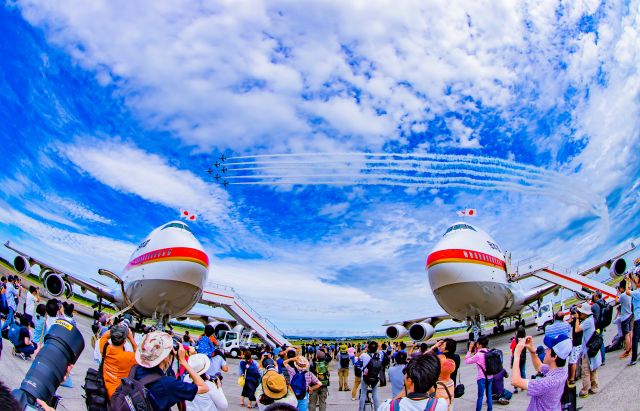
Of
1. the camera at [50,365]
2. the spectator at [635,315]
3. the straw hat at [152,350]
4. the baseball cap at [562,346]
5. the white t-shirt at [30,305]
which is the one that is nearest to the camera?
the camera at [50,365]

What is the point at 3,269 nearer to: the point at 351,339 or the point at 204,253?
the point at 204,253

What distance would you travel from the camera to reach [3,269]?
33.8 metres

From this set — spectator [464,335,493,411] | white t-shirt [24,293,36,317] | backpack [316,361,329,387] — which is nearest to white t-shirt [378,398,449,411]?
spectator [464,335,493,411]

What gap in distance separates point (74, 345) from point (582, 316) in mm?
7462

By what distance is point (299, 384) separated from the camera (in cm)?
672

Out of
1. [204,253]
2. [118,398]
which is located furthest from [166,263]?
[118,398]

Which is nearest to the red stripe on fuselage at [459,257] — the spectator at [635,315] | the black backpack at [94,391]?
the spectator at [635,315]

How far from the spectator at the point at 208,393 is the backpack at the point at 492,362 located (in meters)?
4.97

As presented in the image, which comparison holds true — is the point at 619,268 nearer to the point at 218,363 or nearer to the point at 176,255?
the point at 176,255

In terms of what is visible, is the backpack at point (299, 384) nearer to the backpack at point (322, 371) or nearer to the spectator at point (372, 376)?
the spectator at point (372, 376)

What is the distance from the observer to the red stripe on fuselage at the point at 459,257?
1773cm

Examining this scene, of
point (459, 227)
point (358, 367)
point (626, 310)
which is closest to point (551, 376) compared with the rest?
point (626, 310)

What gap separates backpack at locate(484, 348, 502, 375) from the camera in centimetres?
748

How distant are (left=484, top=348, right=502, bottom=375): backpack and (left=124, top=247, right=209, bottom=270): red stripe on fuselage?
1426cm
